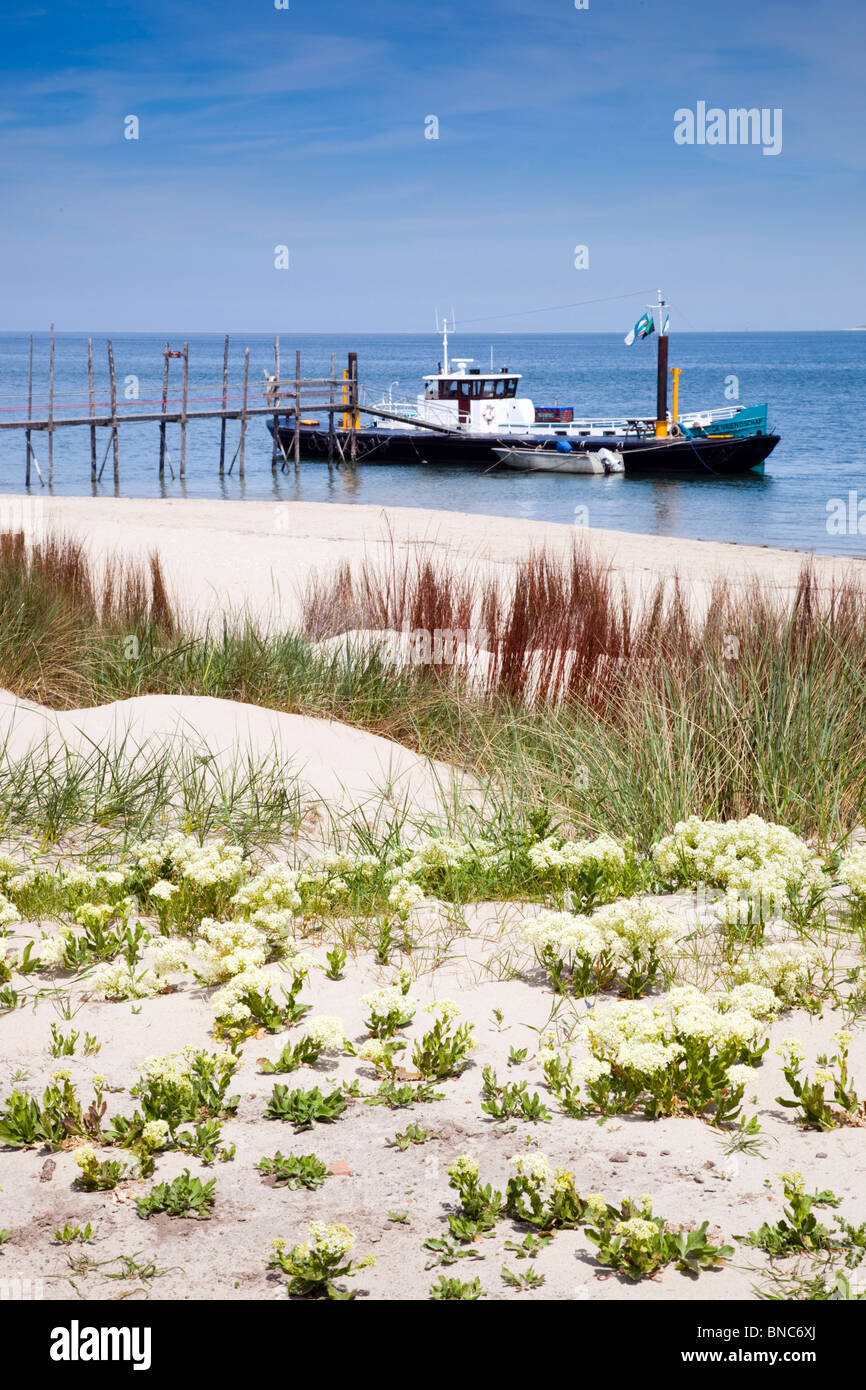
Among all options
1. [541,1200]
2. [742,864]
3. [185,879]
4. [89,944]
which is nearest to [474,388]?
[185,879]

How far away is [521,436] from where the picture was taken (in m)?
33.6

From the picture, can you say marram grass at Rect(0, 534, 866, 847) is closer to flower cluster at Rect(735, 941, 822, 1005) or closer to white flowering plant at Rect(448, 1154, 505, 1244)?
flower cluster at Rect(735, 941, 822, 1005)

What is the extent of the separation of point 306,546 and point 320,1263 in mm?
12511

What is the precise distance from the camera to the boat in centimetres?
3212

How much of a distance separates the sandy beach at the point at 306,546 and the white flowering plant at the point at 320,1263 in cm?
569

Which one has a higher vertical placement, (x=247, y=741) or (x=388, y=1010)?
(x=247, y=741)

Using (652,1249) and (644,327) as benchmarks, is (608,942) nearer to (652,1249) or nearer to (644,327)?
(652,1249)

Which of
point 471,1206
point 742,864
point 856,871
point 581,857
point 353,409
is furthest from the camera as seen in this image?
point 353,409

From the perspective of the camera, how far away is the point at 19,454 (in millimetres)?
38531

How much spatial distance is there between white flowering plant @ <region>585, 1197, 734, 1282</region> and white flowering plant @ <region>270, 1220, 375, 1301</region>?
16.7 inches

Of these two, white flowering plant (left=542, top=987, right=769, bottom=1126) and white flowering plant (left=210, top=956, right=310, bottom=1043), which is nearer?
white flowering plant (left=542, top=987, right=769, bottom=1126)

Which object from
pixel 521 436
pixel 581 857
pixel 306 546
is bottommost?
pixel 581 857

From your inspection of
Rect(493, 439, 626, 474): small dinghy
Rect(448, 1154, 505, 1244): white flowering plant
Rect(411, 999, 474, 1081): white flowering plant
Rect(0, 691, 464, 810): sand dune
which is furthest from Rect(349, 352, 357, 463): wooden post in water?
Rect(448, 1154, 505, 1244): white flowering plant
